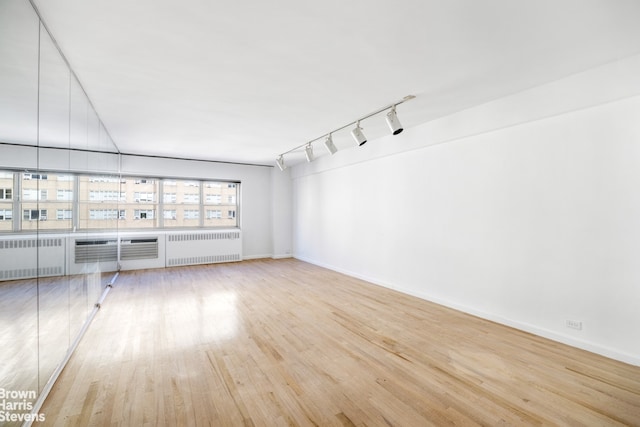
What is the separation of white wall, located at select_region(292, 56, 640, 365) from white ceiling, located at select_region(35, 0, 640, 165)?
0.38m

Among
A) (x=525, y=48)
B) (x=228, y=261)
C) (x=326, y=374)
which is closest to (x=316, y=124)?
(x=525, y=48)

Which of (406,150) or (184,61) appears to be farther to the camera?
(406,150)

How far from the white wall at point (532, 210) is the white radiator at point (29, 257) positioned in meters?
4.46

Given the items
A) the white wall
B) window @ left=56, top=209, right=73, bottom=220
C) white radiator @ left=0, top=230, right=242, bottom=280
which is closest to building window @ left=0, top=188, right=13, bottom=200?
white radiator @ left=0, top=230, right=242, bottom=280

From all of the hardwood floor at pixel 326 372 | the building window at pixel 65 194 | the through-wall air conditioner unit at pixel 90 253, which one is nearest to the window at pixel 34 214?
the building window at pixel 65 194

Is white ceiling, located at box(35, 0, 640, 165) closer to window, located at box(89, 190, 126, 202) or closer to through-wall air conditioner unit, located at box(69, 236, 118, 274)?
window, located at box(89, 190, 126, 202)

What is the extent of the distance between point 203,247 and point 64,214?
16.8 ft

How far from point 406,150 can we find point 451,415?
3.88 metres

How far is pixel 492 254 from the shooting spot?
3742 mm

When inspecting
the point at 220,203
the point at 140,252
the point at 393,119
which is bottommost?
the point at 140,252

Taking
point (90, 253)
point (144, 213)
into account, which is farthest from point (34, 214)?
point (144, 213)

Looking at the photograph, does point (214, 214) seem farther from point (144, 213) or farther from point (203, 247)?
point (144, 213)

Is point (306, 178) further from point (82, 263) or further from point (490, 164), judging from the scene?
point (82, 263)

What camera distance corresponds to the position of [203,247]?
752 cm
